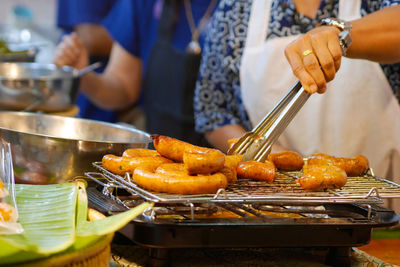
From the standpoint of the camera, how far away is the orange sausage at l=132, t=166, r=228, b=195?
A: 4.17 ft

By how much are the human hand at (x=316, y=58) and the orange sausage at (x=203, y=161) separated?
458 millimetres

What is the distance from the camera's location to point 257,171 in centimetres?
145

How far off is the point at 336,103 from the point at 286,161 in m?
0.93

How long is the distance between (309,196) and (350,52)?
2.68ft

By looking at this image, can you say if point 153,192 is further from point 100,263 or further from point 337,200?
point 337,200

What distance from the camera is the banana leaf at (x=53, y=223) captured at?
966mm

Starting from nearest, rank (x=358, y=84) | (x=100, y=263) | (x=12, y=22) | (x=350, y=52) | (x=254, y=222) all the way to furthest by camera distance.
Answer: (x=100, y=263), (x=254, y=222), (x=350, y=52), (x=358, y=84), (x=12, y=22)

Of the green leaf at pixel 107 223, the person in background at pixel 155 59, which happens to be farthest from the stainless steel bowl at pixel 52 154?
the person in background at pixel 155 59

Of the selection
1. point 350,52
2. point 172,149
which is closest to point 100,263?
point 172,149

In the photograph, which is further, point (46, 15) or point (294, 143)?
point (46, 15)

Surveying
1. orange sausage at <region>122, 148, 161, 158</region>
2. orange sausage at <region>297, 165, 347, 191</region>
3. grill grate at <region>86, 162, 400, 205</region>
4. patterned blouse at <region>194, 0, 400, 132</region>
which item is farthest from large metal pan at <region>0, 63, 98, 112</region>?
orange sausage at <region>297, 165, 347, 191</region>

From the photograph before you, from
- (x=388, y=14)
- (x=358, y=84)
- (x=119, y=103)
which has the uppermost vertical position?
(x=388, y=14)

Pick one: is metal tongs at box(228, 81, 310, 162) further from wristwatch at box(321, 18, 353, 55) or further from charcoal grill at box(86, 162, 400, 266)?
wristwatch at box(321, 18, 353, 55)

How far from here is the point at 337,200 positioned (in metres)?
1.28
